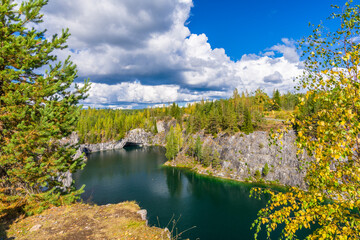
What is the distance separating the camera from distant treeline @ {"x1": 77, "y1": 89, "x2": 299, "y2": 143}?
74.2m

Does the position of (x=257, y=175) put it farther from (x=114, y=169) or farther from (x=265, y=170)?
(x=114, y=169)

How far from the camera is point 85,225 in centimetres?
923

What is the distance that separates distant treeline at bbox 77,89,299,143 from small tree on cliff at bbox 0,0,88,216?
189 feet

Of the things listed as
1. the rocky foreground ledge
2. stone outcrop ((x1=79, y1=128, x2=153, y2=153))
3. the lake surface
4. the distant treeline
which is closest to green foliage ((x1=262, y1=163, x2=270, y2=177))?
the lake surface

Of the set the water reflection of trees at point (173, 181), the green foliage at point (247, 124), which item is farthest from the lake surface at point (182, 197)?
the green foliage at point (247, 124)

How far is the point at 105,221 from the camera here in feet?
31.4

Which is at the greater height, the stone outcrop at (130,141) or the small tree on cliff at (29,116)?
the small tree on cliff at (29,116)

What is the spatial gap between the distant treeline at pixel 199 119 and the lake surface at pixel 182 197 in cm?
2570

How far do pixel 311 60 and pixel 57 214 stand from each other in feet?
47.4

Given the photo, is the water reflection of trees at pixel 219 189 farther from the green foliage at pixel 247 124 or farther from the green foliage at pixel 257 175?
the green foliage at pixel 247 124

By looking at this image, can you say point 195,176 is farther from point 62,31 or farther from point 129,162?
point 62,31

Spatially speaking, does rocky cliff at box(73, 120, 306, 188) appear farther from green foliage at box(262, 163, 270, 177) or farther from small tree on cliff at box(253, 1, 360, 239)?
small tree on cliff at box(253, 1, 360, 239)

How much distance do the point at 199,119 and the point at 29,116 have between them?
8112 centimetres

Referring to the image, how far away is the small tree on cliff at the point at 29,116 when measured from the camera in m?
9.96
